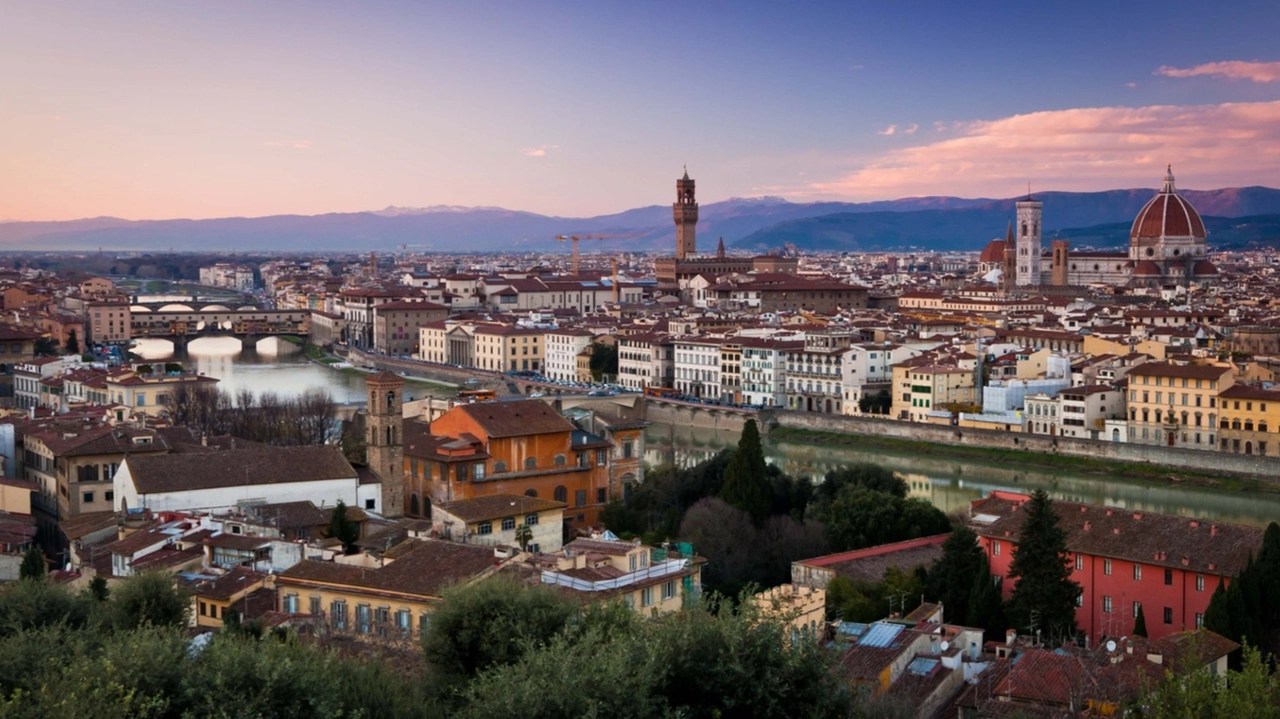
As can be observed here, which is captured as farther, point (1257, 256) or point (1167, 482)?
point (1257, 256)

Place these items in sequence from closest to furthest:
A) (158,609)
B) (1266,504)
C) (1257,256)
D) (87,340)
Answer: (158,609), (1266,504), (87,340), (1257,256)

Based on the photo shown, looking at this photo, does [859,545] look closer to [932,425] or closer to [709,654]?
[709,654]

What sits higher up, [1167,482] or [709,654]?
[709,654]

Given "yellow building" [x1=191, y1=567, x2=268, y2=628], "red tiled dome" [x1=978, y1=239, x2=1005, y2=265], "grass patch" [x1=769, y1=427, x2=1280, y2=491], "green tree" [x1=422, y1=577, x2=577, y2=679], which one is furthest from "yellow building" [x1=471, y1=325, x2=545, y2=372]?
"red tiled dome" [x1=978, y1=239, x2=1005, y2=265]

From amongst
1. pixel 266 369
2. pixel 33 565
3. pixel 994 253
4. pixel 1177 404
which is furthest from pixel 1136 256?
pixel 33 565

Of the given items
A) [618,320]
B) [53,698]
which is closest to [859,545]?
[53,698]
